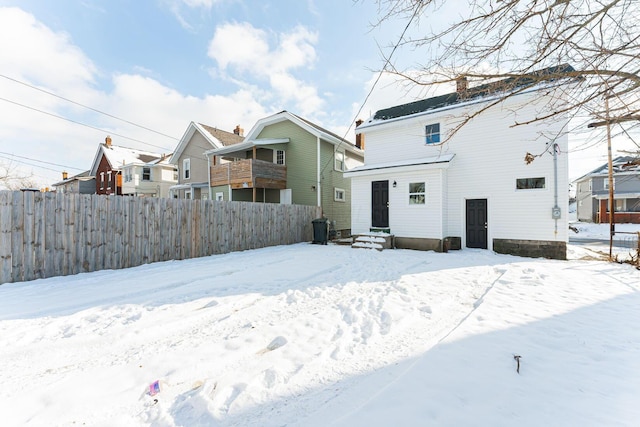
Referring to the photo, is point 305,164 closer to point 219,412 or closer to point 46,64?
point 46,64

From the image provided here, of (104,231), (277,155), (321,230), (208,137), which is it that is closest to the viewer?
(104,231)

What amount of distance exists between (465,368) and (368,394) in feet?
3.61

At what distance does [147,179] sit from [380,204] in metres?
26.2

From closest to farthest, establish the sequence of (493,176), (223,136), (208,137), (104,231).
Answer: (104,231)
(493,176)
(208,137)
(223,136)

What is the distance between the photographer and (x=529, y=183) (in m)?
10.2

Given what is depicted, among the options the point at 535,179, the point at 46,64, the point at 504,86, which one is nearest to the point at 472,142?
the point at 535,179

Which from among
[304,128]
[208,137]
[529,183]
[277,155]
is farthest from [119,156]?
[529,183]

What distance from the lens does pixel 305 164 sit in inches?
676

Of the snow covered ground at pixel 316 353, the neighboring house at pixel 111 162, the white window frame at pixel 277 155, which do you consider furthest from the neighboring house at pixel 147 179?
the snow covered ground at pixel 316 353

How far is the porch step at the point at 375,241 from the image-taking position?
11.3 meters

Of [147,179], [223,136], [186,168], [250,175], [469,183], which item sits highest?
[223,136]

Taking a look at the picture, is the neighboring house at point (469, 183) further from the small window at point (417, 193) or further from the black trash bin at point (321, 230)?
the black trash bin at point (321, 230)

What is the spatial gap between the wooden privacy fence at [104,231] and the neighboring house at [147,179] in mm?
21908

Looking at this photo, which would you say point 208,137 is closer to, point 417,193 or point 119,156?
point 417,193
